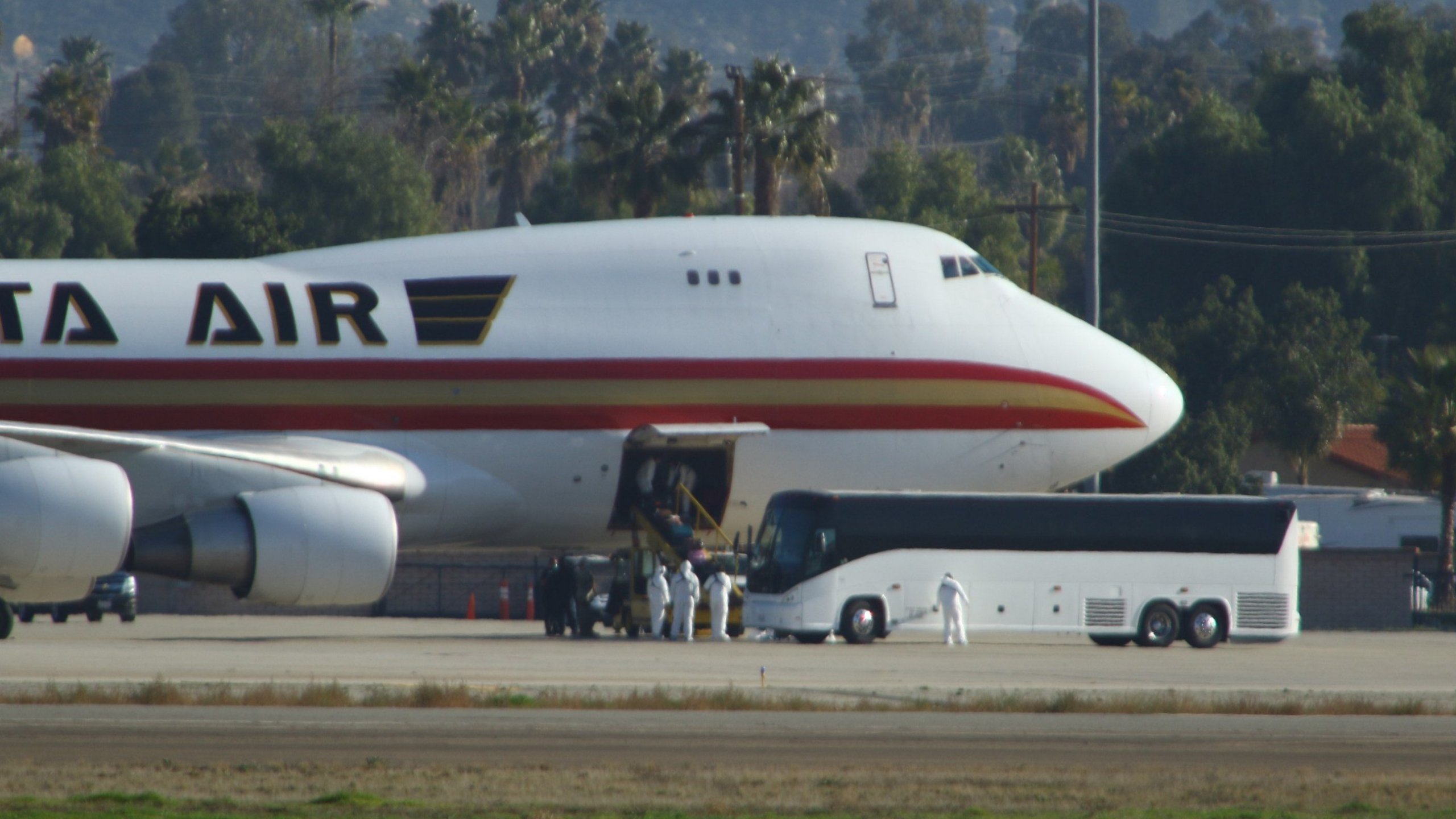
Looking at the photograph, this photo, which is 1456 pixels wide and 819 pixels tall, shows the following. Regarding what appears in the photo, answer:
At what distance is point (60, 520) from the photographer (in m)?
26.0

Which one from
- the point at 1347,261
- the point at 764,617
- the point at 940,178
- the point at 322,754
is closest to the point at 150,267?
the point at 764,617

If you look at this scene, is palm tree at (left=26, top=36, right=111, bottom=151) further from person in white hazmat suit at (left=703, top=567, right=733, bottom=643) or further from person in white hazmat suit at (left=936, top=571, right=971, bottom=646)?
person in white hazmat suit at (left=936, top=571, right=971, bottom=646)

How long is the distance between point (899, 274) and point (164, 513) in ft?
41.6

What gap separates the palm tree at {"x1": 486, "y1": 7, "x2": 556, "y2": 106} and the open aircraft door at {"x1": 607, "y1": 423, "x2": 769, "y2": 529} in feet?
417

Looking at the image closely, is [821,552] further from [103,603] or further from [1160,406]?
[103,603]

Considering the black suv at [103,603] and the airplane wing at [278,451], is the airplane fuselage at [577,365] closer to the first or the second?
the airplane wing at [278,451]

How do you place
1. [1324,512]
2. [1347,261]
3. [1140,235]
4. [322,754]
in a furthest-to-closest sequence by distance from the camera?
[1140,235], [1347,261], [1324,512], [322,754]

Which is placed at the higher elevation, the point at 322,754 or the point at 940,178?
the point at 940,178

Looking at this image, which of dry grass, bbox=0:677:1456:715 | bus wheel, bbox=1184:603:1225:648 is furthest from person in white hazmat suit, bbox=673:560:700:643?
dry grass, bbox=0:677:1456:715

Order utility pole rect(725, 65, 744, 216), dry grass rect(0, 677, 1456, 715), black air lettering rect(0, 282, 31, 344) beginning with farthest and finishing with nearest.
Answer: utility pole rect(725, 65, 744, 216) < black air lettering rect(0, 282, 31, 344) < dry grass rect(0, 677, 1456, 715)

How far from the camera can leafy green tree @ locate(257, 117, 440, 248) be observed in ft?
317

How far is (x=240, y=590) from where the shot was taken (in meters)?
28.0

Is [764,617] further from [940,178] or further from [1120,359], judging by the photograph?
[940,178]

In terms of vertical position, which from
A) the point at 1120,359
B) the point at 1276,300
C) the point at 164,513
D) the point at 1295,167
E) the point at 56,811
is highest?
the point at 1295,167
